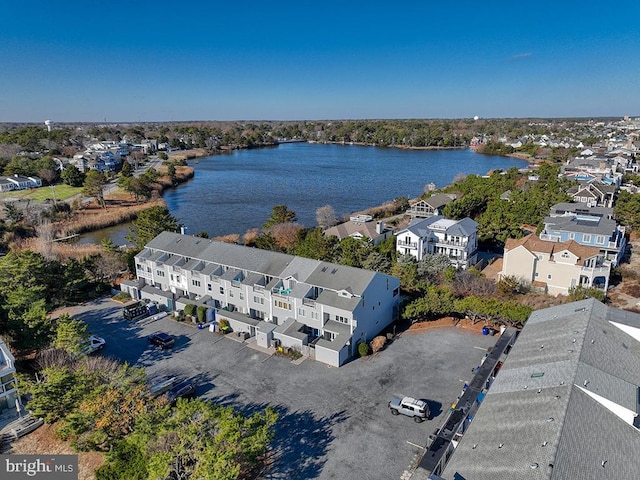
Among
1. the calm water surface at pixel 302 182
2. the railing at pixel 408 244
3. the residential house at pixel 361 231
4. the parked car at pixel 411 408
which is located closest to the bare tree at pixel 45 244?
the calm water surface at pixel 302 182

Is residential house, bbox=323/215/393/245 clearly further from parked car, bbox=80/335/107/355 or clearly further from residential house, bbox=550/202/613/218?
parked car, bbox=80/335/107/355

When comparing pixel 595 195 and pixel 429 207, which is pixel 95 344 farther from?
pixel 595 195

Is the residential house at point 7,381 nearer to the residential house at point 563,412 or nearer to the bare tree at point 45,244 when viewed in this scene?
the bare tree at point 45,244

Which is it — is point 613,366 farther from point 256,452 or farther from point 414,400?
point 256,452

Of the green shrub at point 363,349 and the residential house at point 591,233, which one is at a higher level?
the residential house at point 591,233

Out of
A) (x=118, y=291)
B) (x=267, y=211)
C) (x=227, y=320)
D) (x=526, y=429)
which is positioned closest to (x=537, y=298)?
(x=526, y=429)

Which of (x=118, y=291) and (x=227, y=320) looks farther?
(x=118, y=291)
